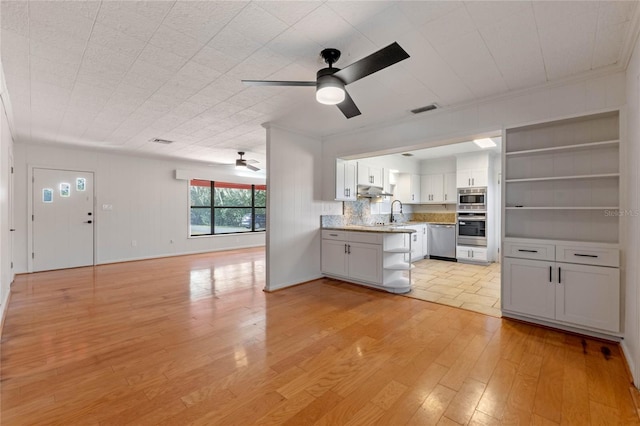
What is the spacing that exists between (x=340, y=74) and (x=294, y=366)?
2.37 meters

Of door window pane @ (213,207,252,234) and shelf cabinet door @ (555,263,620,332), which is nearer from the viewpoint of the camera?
shelf cabinet door @ (555,263,620,332)

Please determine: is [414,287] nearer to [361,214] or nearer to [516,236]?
[516,236]

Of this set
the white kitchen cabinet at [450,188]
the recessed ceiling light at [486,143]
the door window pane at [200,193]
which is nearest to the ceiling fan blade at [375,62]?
the recessed ceiling light at [486,143]

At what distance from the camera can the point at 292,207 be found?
4805 mm

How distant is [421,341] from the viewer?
2732mm

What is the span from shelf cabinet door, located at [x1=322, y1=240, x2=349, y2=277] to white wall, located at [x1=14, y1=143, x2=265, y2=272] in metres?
4.79

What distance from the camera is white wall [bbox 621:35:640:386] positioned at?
6.89 feet

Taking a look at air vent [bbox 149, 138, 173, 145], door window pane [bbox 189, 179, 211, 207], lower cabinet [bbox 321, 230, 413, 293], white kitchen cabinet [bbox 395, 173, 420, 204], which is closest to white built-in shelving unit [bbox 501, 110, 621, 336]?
lower cabinet [bbox 321, 230, 413, 293]

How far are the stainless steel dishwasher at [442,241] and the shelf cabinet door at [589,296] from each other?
12.8ft

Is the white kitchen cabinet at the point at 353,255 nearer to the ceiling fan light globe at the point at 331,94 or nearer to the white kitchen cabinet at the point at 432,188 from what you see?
the ceiling fan light globe at the point at 331,94

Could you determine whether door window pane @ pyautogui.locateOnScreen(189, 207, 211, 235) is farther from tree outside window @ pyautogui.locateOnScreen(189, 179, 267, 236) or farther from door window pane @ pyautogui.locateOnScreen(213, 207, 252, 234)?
door window pane @ pyautogui.locateOnScreen(213, 207, 252, 234)

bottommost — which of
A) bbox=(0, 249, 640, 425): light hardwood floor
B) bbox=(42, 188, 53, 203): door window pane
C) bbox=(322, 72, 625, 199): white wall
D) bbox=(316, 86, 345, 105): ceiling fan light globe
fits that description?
bbox=(0, 249, 640, 425): light hardwood floor

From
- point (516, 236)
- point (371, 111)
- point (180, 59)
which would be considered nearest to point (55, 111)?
point (180, 59)

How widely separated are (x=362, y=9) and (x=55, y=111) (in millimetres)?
4418
